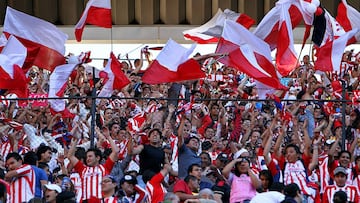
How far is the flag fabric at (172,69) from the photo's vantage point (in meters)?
19.7

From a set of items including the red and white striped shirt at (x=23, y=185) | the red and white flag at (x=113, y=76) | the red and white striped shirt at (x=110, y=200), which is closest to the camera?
the red and white striped shirt at (x=110, y=200)

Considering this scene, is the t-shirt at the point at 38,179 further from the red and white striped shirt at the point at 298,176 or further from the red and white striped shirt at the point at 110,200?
the red and white striped shirt at the point at 298,176

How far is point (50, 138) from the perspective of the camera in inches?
792

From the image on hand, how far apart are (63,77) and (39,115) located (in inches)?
32.1

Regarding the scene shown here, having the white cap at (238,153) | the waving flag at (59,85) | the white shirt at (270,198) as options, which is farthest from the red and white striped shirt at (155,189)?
the waving flag at (59,85)

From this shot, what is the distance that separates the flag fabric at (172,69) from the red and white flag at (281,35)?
148cm

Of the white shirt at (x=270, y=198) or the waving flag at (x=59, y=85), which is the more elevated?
the waving flag at (x=59, y=85)

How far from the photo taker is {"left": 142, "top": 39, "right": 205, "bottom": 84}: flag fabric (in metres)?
19.7

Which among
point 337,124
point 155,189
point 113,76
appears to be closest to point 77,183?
point 155,189

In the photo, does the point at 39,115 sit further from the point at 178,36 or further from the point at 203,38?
the point at 178,36

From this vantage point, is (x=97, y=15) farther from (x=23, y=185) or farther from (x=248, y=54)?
(x=23, y=185)

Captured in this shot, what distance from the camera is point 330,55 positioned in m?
20.7

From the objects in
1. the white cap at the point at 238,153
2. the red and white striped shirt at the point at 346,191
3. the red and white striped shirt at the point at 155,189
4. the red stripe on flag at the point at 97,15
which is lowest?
the red and white striped shirt at the point at 346,191

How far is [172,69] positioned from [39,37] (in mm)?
2270
